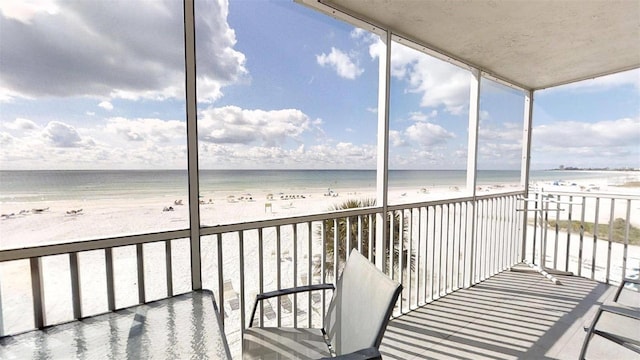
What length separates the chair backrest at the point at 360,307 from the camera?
851mm

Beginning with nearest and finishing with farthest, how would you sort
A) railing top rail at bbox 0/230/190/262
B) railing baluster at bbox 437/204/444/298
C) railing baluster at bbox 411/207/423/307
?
railing top rail at bbox 0/230/190/262 < railing baluster at bbox 411/207/423/307 < railing baluster at bbox 437/204/444/298

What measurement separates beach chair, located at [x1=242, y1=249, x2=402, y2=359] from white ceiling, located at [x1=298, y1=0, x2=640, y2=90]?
182 centimetres

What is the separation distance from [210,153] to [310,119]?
5.93 metres

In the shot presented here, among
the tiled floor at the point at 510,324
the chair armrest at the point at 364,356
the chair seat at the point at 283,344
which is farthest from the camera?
the tiled floor at the point at 510,324

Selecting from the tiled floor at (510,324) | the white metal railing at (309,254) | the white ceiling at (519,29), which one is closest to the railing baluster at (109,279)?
the white metal railing at (309,254)

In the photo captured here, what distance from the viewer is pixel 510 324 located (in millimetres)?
2258

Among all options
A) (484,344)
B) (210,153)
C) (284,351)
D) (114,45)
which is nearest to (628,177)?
(484,344)

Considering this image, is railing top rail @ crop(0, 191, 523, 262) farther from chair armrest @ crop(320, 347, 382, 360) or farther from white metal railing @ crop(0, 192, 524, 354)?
chair armrest @ crop(320, 347, 382, 360)

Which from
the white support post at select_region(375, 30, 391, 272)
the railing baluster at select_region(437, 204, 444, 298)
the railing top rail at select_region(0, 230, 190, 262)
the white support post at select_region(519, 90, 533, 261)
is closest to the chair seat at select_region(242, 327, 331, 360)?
the railing top rail at select_region(0, 230, 190, 262)

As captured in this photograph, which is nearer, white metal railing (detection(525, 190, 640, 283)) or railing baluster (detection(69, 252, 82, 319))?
railing baluster (detection(69, 252, 82, 319))

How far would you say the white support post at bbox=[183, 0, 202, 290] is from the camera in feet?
4.54

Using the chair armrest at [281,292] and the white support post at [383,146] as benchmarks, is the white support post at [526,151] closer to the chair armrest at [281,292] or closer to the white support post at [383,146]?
the white support post at [383,146]

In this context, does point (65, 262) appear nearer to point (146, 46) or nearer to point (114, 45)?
point (114, 45)

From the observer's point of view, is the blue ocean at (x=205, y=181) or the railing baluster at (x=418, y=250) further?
the railing baluster at (x=418, y=250)
